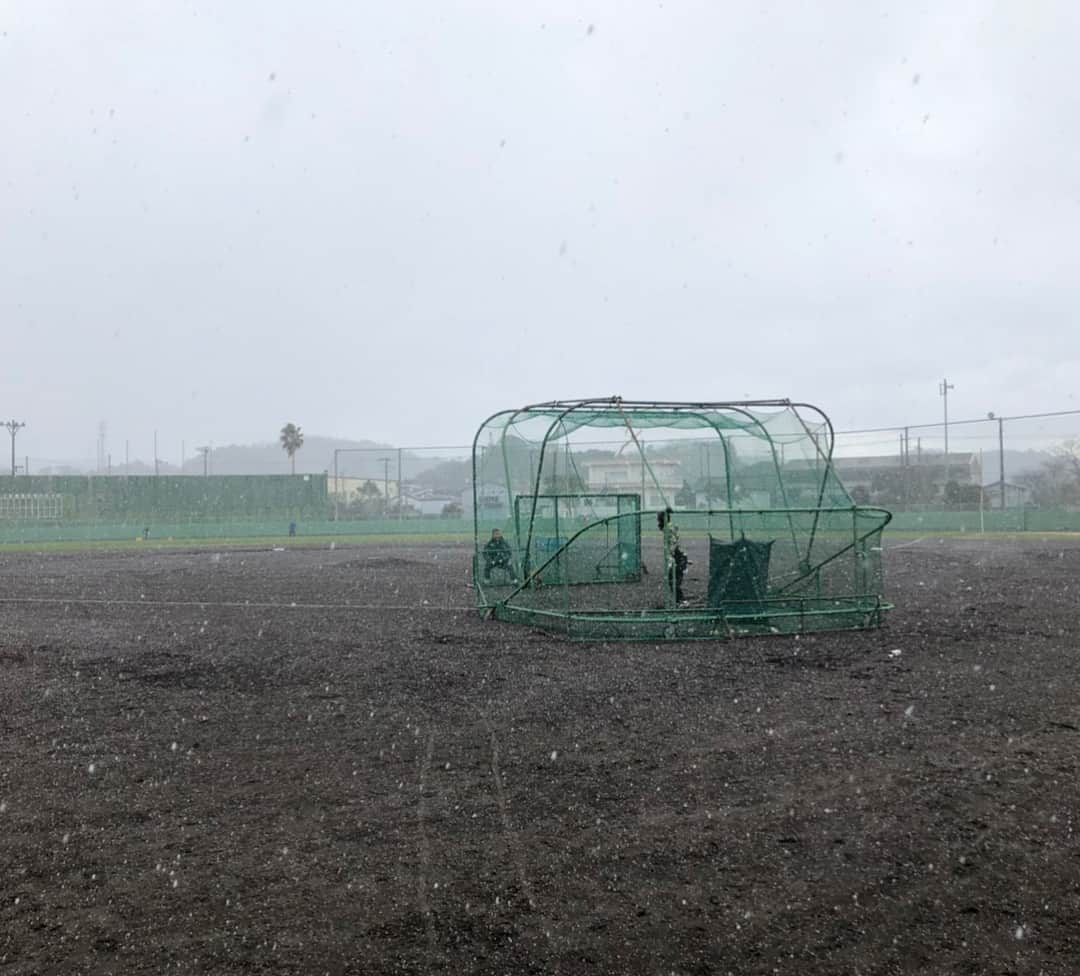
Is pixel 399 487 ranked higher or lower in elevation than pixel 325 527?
higher

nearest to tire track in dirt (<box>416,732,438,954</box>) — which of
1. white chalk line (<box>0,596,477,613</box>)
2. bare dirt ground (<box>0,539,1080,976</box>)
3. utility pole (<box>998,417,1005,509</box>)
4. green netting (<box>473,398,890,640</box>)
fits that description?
bare dirt ground (<box>0,539,1080,976</box>)

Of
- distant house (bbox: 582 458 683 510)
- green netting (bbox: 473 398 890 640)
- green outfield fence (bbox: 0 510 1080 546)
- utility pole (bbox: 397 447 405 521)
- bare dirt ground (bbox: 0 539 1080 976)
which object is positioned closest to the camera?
bare dirt ground (bbox: 0 539 1080 976)

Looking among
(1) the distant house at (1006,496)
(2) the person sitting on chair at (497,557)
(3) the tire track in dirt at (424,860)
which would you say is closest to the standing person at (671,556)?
(2) the person sitting on chair at (497,557)

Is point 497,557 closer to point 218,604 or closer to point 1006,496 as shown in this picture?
point 218,604

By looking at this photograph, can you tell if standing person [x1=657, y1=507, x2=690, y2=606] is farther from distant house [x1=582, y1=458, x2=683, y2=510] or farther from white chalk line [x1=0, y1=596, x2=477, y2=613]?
distant house [x1=582, y1=458, x2=683, y2=510]

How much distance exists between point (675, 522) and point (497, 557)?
2947 mm

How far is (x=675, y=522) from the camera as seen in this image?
43.7 ft

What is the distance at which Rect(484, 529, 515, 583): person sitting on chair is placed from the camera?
14.3 m

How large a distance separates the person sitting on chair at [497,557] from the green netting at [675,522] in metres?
0.09

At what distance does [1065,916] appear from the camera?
3.56m

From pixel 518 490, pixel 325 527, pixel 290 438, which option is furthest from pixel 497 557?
pixel 290 438

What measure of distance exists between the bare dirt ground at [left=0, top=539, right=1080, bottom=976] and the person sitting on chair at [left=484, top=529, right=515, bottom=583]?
418 cm

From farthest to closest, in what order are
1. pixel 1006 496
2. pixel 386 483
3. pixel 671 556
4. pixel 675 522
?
pixel 386 483
pixel 1006 496
pixel 675 522
pixel 671 556

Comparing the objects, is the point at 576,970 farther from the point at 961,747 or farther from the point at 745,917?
the point at 961,747
